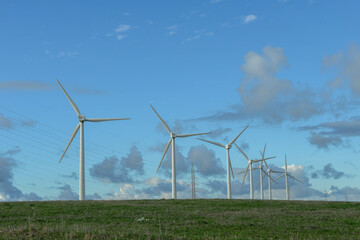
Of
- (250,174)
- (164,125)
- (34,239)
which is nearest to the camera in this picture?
(34,239)

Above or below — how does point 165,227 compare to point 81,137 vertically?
below

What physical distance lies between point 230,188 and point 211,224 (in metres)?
75.2

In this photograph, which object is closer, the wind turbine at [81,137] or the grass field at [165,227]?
the grass field at [165,227]

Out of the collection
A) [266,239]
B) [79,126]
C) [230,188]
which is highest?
[79,126]

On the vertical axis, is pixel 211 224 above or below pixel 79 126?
below

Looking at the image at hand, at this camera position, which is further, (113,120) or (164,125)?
→ (164,125)

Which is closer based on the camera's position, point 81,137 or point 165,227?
point 165,227

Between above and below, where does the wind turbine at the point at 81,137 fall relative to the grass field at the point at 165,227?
above

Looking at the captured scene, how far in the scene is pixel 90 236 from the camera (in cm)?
2545

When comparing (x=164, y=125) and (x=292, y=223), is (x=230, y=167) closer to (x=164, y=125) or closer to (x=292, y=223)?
(x=164, y=125)

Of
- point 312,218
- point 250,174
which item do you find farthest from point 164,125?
point 312,218

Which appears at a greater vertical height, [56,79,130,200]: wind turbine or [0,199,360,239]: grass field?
[56,79,130,200]: wind turbine

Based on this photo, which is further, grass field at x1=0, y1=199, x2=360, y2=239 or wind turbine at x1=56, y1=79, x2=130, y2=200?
wind turbine at x1=56, y1=79, x2=130, y2=200

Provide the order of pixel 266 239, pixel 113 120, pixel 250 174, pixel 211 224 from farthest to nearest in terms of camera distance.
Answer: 1. pixel 250 174
2. pixel 113 120
3. pixel 211 224
4. pixel 266 239
